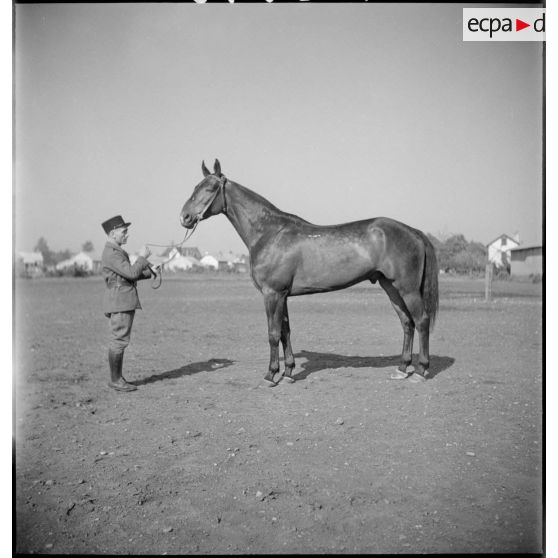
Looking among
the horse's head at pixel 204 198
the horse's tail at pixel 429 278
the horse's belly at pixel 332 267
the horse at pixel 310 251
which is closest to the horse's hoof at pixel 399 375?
the horse at pixel 310 251

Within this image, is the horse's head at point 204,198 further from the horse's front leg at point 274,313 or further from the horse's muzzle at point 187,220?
the horse's front leg at point 274,313

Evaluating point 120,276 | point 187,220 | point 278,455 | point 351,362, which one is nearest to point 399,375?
point 351,362

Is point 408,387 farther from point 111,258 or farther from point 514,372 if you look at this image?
point 111,258

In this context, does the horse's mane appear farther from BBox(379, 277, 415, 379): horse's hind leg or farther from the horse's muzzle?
BBox(379, 277, 415, 379): horse's hind leg

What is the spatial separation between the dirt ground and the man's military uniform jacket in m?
1.01

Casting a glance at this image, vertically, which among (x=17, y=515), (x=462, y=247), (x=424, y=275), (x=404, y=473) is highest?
(x=462, y=247)

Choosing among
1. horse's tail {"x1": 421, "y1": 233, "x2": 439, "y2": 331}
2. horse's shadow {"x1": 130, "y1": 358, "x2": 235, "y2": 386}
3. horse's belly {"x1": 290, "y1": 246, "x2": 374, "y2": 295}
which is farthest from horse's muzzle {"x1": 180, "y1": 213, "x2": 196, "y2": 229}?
horse's tail {"x1": 421, "y1": 233, "x2": 439, "y2": 331}

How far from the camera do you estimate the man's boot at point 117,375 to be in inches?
223

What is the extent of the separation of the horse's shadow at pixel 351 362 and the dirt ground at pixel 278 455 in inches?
2.0

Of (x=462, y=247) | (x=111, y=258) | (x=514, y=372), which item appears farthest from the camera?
(x=462, y=247)

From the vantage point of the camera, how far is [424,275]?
572 centimetres

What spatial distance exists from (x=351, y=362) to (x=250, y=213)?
3.14 metres

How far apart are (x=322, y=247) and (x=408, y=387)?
216cm

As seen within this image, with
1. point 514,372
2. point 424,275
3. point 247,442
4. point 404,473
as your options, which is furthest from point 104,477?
point 514,372
